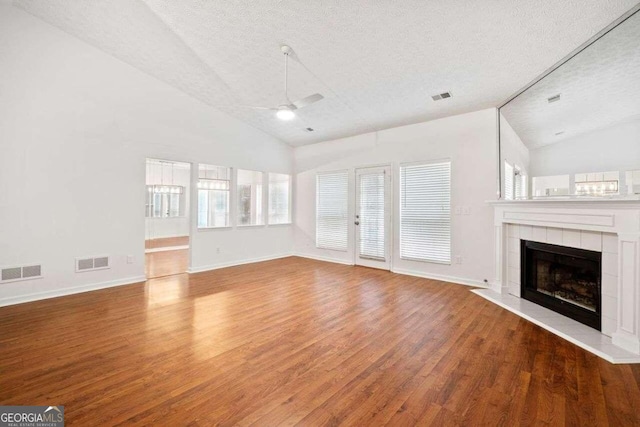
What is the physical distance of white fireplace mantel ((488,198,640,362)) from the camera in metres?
2.58

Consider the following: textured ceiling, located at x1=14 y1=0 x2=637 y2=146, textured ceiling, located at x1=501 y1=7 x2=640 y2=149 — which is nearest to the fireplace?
textured ceiling, located at x1=501 y1=7 x2=640 y2=149

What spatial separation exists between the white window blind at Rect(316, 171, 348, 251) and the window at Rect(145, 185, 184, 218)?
17.3 ft

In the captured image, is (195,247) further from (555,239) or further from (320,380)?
(555,239)

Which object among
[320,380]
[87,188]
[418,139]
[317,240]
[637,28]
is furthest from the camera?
[317,240]

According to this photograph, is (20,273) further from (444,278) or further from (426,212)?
(444,278)

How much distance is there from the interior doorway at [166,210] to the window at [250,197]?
87.1 inches

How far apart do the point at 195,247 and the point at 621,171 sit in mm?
6435

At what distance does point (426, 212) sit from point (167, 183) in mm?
8152

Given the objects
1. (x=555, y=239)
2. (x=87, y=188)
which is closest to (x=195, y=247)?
(x=87, y=188)

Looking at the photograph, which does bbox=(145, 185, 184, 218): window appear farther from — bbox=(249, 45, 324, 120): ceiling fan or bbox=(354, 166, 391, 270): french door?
bbox=(249, 45, 324, 120): ceiling fan

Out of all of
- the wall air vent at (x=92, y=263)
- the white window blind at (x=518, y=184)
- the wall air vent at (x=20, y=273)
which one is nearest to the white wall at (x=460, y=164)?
→ the white window blind at (x=518, y=184)

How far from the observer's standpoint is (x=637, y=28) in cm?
255

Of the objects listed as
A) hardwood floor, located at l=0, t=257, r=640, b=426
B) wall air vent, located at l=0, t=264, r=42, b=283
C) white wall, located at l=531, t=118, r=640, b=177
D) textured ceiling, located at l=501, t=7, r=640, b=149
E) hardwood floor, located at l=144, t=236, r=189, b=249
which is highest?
textured ceiling, located at l=501, t=7, r=640, b=149

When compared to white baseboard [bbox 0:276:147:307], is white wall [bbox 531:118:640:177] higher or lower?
higher
